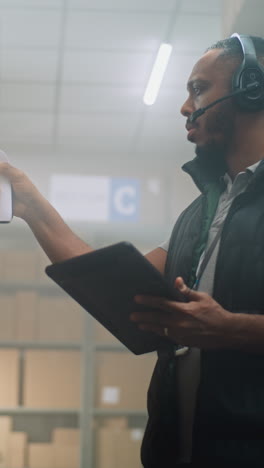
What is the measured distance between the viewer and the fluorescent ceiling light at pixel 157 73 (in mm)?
3807

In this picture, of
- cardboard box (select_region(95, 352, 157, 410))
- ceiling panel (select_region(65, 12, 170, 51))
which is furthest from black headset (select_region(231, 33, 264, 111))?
cardboard box (select_region(95, 352, 157, 410))

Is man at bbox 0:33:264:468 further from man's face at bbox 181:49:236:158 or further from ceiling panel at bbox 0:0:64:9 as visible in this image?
ceiling panel at bbox 0:0:64:9

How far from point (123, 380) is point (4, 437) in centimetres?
74

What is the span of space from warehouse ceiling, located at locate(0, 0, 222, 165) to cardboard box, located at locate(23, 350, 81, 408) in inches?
66.2

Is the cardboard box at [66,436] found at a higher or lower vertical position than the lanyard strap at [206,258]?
lower

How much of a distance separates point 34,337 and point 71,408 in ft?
1.53

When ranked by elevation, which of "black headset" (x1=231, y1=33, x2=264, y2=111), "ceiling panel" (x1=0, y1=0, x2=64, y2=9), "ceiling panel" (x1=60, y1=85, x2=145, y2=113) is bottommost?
"black headset" (x1=231, y1=33, x2=264, y2=111)

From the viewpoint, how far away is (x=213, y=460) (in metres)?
0.88

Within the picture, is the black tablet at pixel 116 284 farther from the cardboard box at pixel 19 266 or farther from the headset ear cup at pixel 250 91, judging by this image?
the cardboard box at pixel 19 266

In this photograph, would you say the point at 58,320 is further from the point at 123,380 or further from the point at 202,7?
the point at 202,7

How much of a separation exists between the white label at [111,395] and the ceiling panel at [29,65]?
1919 millimetres

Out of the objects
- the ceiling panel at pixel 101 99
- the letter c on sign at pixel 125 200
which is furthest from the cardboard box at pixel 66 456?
the ceiling panel at pixel 101 99

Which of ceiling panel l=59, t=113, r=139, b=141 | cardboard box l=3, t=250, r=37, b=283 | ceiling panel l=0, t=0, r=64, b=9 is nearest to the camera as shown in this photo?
ceiling panel l=0, t=0, r=64, b=9

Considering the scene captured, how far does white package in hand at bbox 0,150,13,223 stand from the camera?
3.25 feet
